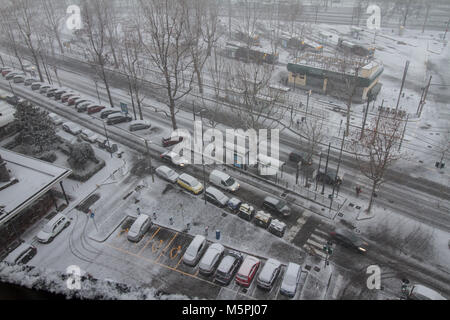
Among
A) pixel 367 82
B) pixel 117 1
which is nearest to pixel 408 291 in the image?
pixel 367 82

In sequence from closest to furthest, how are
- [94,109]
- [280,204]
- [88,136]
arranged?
[280,204]
[88,136]
[94,109]

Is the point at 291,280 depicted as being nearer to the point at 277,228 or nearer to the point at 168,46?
the point at 277,228

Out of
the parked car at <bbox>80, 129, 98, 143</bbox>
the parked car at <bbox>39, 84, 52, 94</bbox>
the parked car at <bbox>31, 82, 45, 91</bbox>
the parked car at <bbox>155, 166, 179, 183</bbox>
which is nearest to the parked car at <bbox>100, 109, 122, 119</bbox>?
the parked car at <bbox>80, 129, 98, 143</bbox>

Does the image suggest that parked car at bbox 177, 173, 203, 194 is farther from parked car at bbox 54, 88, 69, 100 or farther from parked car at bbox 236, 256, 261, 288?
parked car at bbox 54, 88, 69, 100

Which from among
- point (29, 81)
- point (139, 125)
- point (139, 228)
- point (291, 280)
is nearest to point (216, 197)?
point (139, 228)

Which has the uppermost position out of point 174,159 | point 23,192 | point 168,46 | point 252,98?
point 168,46

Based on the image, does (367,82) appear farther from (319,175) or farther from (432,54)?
(432,54)

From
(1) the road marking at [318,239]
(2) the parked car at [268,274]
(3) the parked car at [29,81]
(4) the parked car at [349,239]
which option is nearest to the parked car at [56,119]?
(3) the parked car at [29,81]
